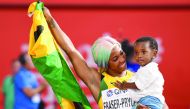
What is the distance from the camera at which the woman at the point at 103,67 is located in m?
3.76

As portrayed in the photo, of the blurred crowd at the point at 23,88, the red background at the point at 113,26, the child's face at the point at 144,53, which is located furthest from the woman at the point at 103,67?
the red background at the point at 113,26

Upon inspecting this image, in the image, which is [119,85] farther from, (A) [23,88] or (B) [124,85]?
(A) [23,88]

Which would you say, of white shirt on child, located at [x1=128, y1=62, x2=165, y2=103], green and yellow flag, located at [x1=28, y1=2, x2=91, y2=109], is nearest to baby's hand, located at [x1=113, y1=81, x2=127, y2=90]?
white shirt on child, located at [x1=128, y1=62, x2=165, y2=103]

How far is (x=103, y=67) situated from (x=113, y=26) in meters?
3.86

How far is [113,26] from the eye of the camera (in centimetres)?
764

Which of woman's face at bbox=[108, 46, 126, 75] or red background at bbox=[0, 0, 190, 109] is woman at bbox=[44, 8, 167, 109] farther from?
red background at bbox=[0, 0, 190, 109]

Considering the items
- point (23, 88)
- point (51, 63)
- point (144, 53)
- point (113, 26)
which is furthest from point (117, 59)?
point (113, 26)

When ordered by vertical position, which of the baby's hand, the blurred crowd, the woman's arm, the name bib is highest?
the woman's arm

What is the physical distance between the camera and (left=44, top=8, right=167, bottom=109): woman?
12.3 ft

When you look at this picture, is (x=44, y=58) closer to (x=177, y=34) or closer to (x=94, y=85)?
(x=94, y=85)

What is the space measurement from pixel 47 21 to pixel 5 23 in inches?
151

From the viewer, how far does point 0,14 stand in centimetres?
761

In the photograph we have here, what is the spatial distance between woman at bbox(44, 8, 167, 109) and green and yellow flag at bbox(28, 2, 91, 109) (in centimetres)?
7

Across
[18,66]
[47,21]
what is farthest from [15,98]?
[47,21]
